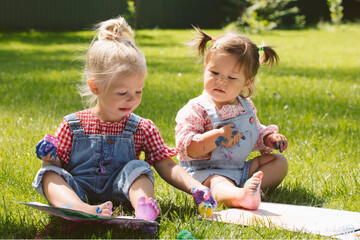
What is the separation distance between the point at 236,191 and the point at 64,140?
2.93 feet

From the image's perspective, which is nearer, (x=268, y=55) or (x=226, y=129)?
(x=226, y=129)

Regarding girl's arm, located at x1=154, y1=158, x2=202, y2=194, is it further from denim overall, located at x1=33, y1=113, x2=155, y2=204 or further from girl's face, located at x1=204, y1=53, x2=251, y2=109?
girl's face, located at x1=204, y1=53, x2=251, y2=109

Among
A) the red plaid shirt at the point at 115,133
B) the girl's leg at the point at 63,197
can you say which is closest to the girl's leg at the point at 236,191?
the red plaid shirt at the point at 115,133

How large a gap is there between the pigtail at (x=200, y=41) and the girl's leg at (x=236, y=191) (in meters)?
0.79

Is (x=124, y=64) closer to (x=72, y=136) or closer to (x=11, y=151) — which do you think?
(x=72, y=136)

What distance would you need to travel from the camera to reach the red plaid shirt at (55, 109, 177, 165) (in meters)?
2.53

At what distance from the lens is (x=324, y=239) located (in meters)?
2.14

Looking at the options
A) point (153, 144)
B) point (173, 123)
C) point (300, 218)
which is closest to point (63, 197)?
point (153, 144)

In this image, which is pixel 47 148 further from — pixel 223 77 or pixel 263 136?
pixel 263 136

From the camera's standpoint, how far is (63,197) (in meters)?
2.28

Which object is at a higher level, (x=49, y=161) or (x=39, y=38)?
(x=49, y=161)

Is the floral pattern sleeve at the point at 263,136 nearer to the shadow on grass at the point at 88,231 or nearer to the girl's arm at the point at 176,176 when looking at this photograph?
the girl's arm at the point at 176,176

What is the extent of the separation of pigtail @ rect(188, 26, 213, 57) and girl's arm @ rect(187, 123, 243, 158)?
551 mm

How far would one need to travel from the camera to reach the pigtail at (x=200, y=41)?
304 centimetres
